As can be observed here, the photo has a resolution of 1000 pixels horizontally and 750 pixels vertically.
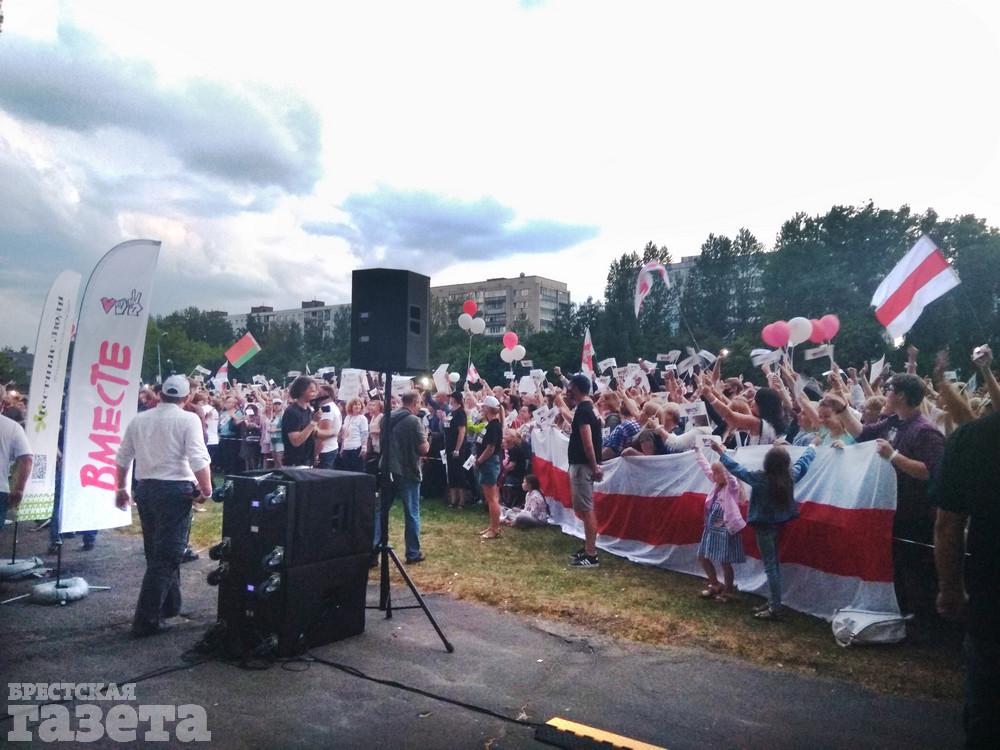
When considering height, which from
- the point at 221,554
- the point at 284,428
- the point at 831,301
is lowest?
the point at 221,554

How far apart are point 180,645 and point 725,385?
8627 millimetres

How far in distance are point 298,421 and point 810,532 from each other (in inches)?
246

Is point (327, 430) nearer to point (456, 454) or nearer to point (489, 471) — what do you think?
point (489, 471)

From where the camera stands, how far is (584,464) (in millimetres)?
8172

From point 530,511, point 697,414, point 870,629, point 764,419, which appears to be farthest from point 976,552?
point 530,511

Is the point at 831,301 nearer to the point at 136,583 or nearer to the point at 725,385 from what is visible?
the point at 725,385

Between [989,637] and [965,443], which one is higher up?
[965,443]

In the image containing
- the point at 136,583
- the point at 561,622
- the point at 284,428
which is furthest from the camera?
the point at 284,428

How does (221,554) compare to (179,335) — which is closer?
(221,554)

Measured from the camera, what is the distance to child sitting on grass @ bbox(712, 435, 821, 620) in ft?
20.0

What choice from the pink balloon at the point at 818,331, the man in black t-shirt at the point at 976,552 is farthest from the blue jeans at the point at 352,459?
the man in black t-shirt at the point at 976,552

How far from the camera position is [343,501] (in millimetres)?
5254

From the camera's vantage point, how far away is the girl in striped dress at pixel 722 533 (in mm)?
6629

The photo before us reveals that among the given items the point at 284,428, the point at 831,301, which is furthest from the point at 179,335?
the point at 284,428
